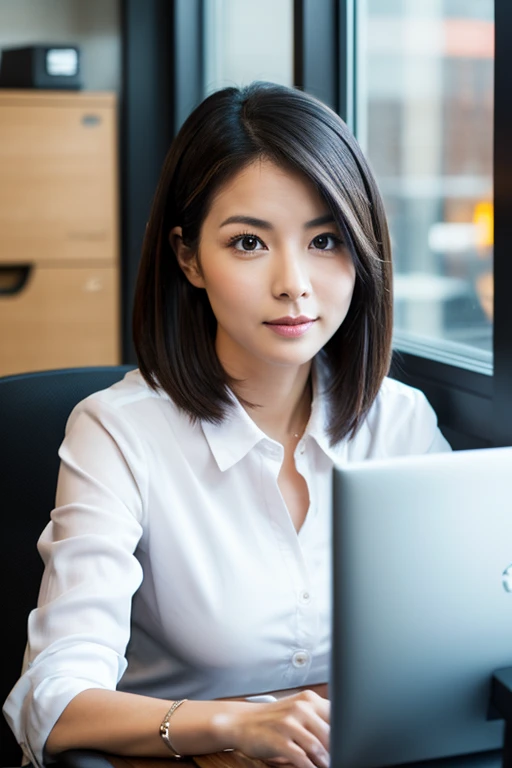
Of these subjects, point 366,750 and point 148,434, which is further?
point 148,434

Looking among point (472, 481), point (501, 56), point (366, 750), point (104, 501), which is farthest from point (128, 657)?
point (501, 56)

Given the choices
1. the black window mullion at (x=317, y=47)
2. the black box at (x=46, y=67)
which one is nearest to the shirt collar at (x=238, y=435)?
the black window mullion at (x=317, y=47)

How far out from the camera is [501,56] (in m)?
1.48

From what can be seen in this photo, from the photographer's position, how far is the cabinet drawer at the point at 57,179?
3.65m

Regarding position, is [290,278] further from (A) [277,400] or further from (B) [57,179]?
(B) [57,179]

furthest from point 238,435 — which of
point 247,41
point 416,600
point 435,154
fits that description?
point 247,41

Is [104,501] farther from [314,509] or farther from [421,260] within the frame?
[421,260]

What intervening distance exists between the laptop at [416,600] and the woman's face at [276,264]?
535mm

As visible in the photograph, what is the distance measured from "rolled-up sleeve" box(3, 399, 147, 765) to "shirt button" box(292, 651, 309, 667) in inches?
9.6

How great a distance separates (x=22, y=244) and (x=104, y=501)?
2.63 meters

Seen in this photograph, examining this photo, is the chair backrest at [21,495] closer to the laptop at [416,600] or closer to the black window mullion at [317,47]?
the laptop at [416,600]

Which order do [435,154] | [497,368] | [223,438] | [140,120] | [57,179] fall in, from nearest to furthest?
[223,438] → [497,368] → [435,154] → [57,179] → [140,120]

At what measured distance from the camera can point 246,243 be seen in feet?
4.34

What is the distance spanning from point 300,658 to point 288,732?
350 mm
